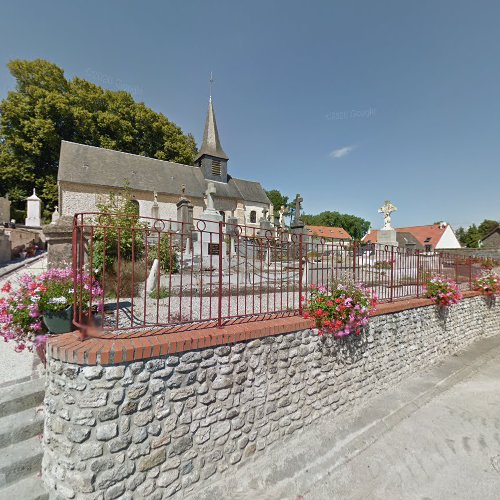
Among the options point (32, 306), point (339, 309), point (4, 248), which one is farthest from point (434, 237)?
point (4, 248)

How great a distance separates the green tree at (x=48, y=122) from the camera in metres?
20.6

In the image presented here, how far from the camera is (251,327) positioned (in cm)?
294

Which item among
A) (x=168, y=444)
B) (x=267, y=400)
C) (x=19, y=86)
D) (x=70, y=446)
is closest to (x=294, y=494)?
(x=267, y=400)

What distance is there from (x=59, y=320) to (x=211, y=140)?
27.3 m

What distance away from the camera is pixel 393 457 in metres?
3.18

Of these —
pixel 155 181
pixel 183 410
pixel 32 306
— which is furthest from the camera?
pixel 155 181

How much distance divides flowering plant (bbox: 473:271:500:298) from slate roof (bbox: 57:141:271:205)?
2102cm

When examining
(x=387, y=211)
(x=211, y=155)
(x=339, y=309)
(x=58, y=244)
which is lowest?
(x=339, y=309)

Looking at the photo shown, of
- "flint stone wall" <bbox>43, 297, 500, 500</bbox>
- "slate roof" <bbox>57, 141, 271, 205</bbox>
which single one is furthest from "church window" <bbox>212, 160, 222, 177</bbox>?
"flint stone wall" <bbox>43, 297, 500, 500</bbox>

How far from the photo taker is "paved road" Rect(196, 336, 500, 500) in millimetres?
2721

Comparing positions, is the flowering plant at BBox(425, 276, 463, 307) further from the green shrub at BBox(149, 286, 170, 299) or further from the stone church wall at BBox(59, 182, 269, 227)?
the stone church wall at BBox(59, 182, 269, 227)

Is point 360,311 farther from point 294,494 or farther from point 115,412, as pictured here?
point 115,412

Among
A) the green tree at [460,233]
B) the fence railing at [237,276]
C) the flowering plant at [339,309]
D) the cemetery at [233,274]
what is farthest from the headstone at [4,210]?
the green tree at [460,233]

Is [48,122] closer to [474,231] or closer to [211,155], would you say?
[211,155]
